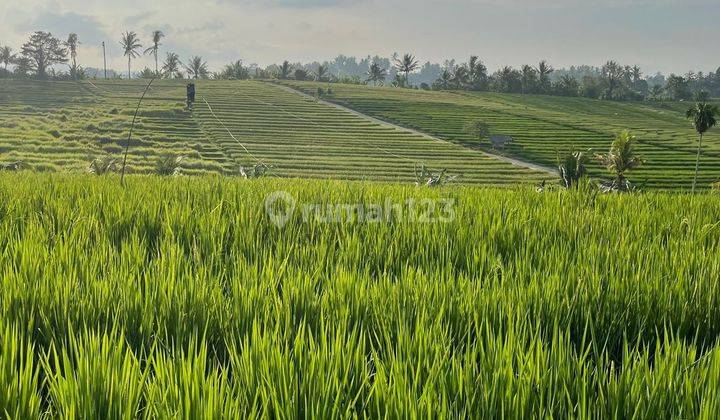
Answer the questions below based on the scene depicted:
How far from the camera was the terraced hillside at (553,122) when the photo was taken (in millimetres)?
45719

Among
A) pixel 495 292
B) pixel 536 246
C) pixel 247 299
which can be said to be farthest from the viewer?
pixel 536 246

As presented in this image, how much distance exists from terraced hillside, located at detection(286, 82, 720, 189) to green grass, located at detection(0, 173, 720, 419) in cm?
3290

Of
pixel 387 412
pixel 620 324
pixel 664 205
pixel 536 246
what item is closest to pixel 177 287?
pixel 387 412

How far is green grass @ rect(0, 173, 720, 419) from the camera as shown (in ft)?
5.26

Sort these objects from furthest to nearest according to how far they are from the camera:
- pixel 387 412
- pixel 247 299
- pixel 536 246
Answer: pixel 536 246 → pixel 247 299 → pixel 387 412

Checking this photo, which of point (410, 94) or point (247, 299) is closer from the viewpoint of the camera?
point (247, 299)

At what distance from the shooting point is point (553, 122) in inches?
2354

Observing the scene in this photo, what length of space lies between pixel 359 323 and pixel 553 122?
6053cm

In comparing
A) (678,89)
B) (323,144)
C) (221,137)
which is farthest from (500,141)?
(678,89)

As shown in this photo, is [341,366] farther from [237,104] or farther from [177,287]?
[237,104]

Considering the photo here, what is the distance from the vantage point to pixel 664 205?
252 inches

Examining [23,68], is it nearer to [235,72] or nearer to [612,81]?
[235,72]

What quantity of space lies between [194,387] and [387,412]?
0.45 m

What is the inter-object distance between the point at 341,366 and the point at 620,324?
125cm
